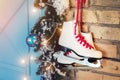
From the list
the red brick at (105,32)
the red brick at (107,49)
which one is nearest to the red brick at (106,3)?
the red brick at (105,32)

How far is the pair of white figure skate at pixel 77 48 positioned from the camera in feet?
4.72

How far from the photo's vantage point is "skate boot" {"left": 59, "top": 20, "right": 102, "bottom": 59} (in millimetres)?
1429

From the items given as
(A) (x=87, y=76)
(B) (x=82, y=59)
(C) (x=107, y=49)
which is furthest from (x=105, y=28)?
(A) (x=87, y=76)

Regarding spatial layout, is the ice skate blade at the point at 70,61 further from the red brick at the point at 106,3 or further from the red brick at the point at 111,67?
the red brick at the point at 106,3

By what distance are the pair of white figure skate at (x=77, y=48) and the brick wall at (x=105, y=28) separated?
66 mm

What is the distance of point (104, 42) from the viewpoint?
1.50 metres

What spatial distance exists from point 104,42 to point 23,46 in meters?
0.64

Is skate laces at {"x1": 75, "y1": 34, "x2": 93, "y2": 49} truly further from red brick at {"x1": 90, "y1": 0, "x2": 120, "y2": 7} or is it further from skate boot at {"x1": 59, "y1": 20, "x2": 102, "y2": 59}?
red brick at {"x1": 90, "y1": 0, "x2": 120, "y2": 7}

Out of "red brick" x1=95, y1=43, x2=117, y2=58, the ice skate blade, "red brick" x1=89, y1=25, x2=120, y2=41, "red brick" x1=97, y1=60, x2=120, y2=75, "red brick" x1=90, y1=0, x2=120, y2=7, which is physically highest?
"red brick" x1=90, y1=0, x2=120, y2=7

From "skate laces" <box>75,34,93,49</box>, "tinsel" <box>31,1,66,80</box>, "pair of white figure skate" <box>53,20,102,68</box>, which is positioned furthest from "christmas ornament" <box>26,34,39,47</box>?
"skate laces" <box>75,34,93,49</box>

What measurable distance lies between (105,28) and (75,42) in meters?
0.20

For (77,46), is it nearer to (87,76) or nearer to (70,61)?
(70,61)

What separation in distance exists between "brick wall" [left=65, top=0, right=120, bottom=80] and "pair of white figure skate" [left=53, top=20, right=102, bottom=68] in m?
0.07

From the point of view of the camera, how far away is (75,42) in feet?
4.88
